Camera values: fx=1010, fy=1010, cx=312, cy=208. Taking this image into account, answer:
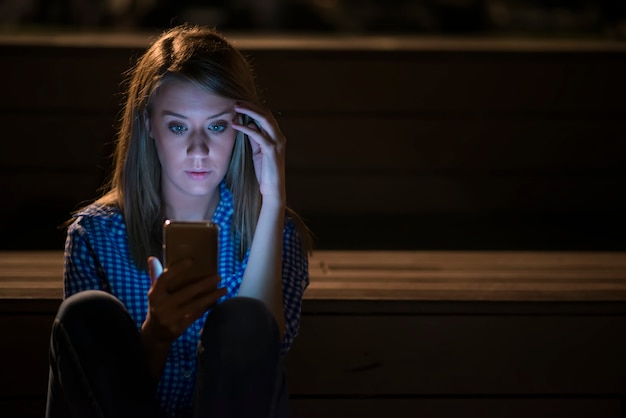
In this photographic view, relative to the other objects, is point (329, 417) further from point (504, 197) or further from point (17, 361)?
point (504, 197)

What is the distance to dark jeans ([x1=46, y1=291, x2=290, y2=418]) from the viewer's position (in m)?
1.37

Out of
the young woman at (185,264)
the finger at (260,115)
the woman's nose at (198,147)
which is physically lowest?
the young woman at (185,264)

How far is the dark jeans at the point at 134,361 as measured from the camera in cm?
137

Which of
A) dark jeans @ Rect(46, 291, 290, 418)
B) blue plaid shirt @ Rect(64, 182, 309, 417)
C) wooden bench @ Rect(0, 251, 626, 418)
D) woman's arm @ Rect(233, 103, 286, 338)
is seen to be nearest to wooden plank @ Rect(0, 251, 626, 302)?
wooden bench @ Rect(0, 251, 626, 418)

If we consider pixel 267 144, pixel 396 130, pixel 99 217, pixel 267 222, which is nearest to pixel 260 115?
pixel 267 144

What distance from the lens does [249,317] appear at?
4.52ft

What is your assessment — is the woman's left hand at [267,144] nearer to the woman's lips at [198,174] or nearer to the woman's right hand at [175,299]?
the woman's lips at [198,174]

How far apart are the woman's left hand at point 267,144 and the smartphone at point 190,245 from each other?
0.23 meters

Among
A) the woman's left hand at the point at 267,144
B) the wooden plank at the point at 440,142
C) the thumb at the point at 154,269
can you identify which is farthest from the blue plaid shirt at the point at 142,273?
the wooden plank at the point at 440,142

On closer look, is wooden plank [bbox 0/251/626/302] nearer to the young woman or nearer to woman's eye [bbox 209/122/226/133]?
the young woman

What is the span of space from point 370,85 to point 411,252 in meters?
0.74

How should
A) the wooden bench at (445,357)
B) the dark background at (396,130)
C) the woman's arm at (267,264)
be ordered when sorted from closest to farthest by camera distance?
1. the woman's arm at (267,264)
2. the wooden bench at (445,357)
3. the dark background at (396,130)

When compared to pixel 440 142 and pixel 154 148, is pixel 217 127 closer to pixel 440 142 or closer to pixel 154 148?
pixel 154 148

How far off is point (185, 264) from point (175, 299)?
2.1 inches
